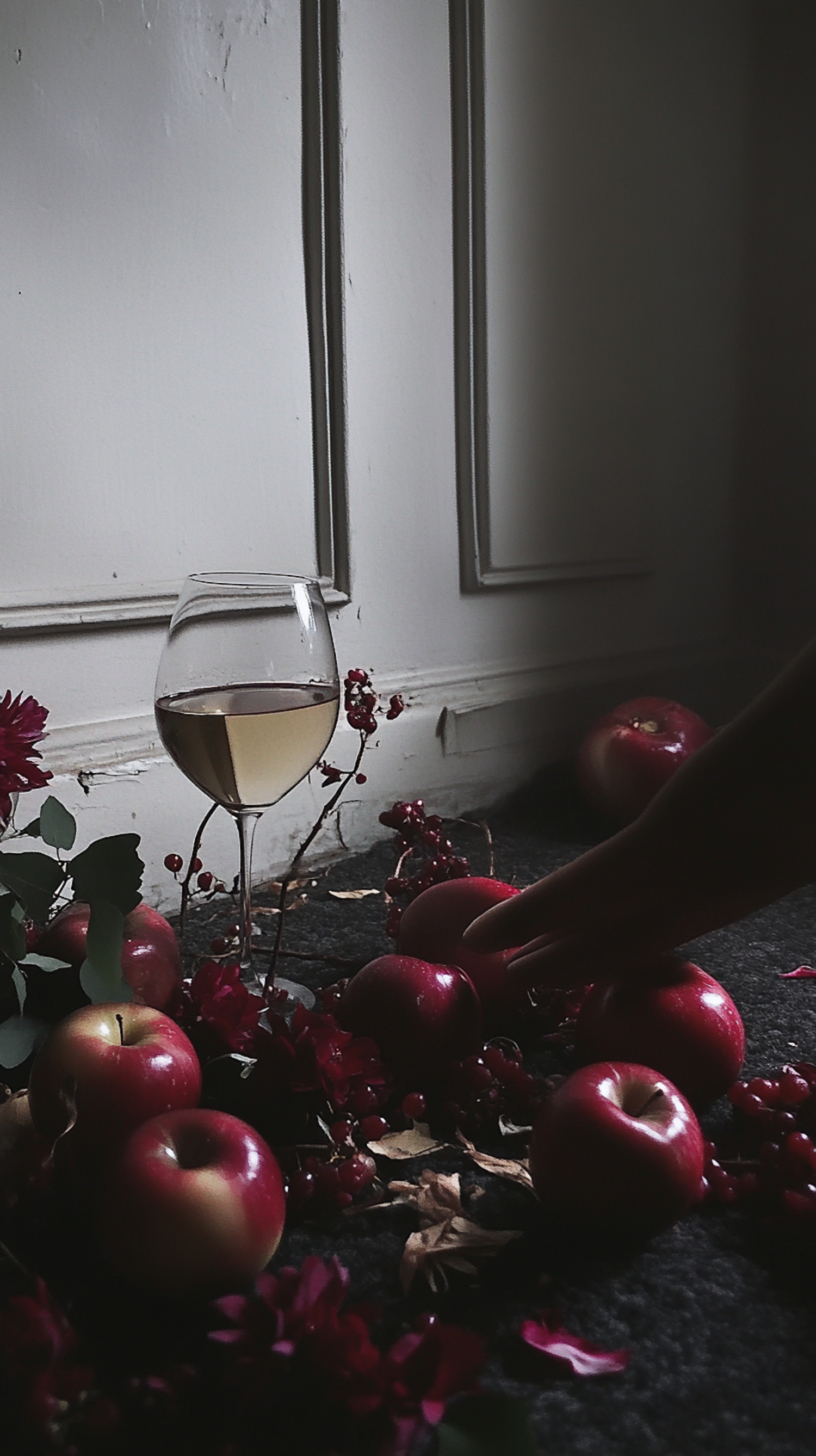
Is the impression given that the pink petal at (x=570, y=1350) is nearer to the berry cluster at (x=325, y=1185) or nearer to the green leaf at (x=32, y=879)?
the berry cluster at (x=325, y=1185)

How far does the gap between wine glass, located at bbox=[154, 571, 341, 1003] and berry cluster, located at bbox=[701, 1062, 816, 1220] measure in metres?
0.40

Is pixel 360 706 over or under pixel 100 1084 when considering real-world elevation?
over

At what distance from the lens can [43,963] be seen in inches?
29.0

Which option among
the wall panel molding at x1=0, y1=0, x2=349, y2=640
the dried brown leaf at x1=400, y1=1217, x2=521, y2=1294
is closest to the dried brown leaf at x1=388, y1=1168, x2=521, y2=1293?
the dried brown leaf at x1=400, y1=1217, x2=521, y2=1294

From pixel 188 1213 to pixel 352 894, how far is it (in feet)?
2.61

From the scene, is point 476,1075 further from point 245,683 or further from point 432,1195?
point 245,683

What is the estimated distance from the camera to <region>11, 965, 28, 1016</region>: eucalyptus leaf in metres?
0.70

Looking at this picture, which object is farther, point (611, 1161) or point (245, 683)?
point (245, 683)

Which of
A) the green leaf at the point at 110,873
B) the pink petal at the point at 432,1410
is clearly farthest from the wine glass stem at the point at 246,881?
the pink petal at the point at 432,1410

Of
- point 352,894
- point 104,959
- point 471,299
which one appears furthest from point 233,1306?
point 471,299

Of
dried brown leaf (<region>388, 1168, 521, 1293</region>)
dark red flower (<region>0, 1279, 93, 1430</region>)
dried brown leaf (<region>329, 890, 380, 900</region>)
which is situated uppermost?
dark red flower (<region>0, 1279, 93, 1430</region>)

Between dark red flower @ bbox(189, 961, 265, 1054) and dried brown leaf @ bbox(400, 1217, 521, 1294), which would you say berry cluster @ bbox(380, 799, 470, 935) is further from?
dried brown leaf @ bbox(400, 1217, 521, 1294)

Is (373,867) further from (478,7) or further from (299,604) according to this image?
(478,7)

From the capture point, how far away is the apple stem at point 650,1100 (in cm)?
64
